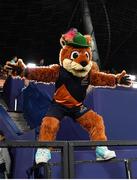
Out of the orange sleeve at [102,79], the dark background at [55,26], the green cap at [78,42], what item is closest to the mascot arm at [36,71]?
the green cap at [78,42]

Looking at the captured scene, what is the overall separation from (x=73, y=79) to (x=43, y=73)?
29cm

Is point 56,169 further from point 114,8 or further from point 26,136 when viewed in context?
point 114,8

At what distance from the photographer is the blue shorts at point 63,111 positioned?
3.40 m

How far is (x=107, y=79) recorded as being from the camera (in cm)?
379

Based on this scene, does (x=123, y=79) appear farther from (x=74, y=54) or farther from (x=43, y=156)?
(x=43, y=156)

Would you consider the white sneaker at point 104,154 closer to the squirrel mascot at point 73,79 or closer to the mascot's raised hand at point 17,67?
the squirrel mascot at point 73,79

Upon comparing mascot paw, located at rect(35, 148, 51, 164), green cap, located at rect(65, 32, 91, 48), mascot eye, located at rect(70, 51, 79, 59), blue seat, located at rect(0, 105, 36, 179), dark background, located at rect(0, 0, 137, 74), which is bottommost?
mascot paw, located at rect(35, 148, 51, 164)

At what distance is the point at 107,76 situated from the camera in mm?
3801

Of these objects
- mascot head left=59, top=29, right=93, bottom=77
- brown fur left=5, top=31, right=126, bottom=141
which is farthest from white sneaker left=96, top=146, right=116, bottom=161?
mascot head left=59, top=29, right=93, bottom=77

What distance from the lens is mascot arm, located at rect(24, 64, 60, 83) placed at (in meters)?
3.49

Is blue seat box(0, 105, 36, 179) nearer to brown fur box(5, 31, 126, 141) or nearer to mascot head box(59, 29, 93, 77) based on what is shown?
brown fur box(5, 31, 126, 141)

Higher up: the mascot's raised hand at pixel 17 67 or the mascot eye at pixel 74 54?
the mascot eye at pixel 74 54

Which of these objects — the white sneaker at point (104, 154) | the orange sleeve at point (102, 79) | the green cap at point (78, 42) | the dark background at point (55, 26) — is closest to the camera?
the white sneaker at point (104, 154)

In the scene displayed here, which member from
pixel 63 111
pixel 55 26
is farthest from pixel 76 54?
pixel 55 26
